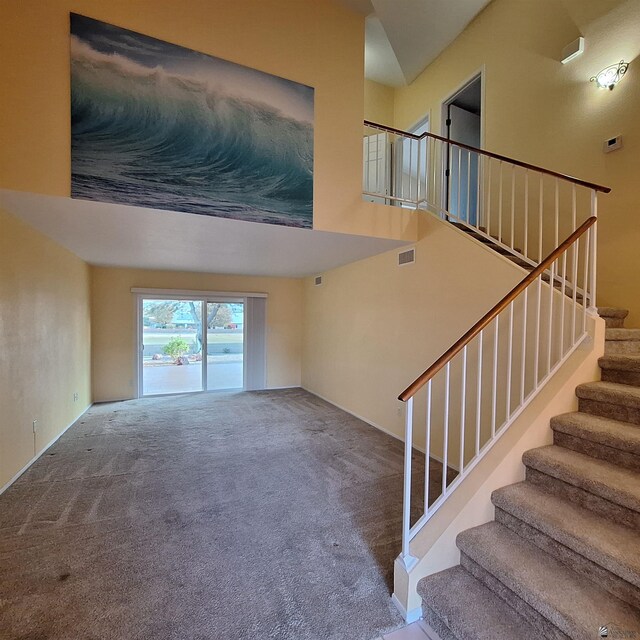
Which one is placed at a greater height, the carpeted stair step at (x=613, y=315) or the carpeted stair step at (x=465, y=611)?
the carpeted stair step at (x=613, y=315)

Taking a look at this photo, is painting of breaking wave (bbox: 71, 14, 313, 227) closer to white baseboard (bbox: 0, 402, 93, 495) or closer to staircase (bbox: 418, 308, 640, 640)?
white baseboard (bbox: 0, 402, 93, 495)

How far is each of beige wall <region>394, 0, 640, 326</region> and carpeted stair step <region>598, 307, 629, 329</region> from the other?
0.16 meters

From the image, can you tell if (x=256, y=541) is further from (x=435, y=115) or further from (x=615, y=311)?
(x=435, y=115)

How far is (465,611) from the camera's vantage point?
145 cm

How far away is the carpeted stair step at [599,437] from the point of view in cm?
167

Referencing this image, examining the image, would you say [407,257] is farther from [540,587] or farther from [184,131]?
[540,587]

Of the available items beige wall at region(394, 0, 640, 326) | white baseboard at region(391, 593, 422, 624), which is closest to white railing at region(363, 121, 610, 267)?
beige wall at region(394, 0, 640, 326)

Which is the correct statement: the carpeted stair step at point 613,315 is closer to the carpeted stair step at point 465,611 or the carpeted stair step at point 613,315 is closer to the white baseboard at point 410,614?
the carpeted stair step at point 465,611

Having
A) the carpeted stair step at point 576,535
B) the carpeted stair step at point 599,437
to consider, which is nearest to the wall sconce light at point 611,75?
the carpeted stair step at point 599,437

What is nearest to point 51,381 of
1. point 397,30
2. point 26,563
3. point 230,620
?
point 26,563

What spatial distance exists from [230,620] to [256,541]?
0.56 m

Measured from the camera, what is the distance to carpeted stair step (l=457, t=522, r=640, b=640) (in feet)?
4.04

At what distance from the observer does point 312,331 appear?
6.49 m

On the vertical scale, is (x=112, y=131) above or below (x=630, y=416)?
above
